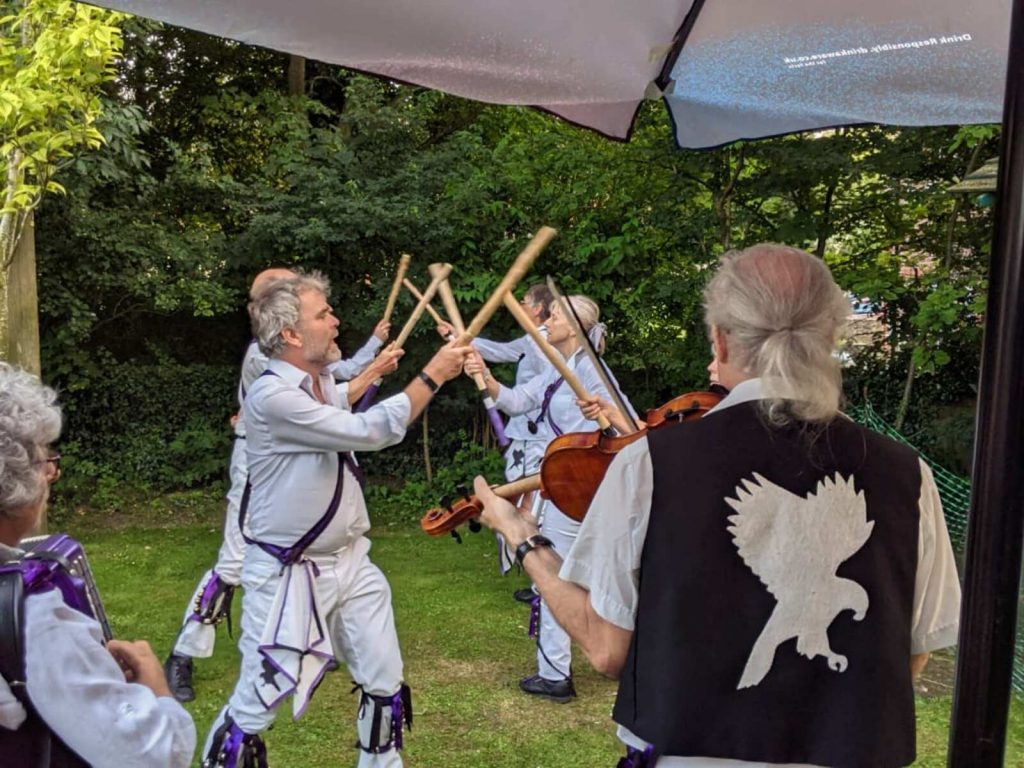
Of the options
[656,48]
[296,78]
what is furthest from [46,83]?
[296,78]

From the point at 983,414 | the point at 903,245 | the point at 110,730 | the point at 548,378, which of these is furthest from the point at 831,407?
the point at 903,245

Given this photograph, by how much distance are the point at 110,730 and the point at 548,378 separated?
424 centimetres

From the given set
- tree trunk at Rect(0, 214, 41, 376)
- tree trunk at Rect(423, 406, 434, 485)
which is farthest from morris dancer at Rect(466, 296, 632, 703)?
tree trunk at Rect(0, 214, 41, 376)

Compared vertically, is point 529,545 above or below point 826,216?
below

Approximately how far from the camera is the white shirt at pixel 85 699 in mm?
1536

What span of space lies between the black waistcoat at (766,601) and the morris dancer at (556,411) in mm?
2452

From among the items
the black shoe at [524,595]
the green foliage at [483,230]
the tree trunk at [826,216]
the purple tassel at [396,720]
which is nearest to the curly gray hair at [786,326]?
the purple tassel at [396,720]

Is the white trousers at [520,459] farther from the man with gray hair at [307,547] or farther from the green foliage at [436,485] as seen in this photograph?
the green foliage at [436,485]

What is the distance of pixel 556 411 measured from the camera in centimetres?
552

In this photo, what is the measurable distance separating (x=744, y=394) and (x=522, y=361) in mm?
5187

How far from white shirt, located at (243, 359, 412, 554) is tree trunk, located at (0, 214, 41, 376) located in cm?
437

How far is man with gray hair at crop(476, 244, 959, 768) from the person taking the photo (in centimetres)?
160

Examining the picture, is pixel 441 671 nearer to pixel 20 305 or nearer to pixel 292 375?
pixel 292 375

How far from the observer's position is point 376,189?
29.7 ft
